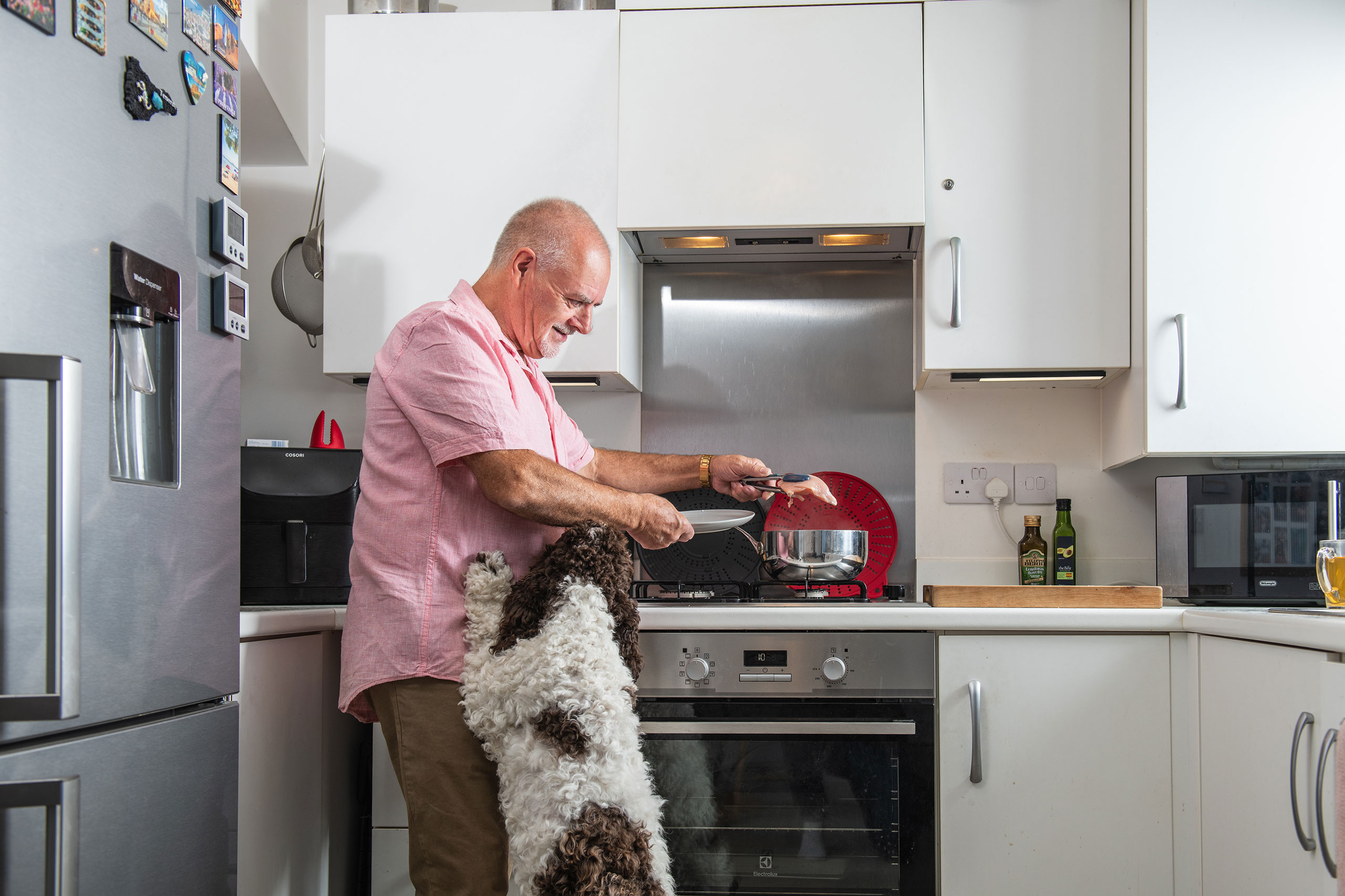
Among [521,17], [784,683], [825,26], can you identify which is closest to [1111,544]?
[784,683]

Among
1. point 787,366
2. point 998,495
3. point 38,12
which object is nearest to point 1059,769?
point 998,495

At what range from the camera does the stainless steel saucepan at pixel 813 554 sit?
1937mm

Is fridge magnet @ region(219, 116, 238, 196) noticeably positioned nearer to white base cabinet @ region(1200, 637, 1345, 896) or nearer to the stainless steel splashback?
the stainless steel splashback

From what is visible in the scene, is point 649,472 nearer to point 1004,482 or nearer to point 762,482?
point 762,482

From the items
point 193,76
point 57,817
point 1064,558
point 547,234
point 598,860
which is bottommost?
point 598,860

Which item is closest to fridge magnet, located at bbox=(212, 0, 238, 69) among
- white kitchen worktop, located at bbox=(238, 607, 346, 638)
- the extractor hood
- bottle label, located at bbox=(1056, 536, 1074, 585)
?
white kitchen worktop, located at bbox=(238, 607, 346, 638)

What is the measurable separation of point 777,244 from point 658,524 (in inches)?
39.3

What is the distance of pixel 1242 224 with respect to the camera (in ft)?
6.24

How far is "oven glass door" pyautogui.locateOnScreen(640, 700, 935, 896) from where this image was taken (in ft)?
5.69

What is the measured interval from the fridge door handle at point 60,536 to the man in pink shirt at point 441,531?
460mm

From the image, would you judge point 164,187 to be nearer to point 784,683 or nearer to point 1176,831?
point 784,683

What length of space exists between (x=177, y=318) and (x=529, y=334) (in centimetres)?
53

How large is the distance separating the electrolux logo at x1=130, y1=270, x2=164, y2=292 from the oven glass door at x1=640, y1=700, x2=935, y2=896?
3.52ft

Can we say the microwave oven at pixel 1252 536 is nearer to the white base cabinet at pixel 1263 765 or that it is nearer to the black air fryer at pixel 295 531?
the white base cabinet at pixel 1263 765
